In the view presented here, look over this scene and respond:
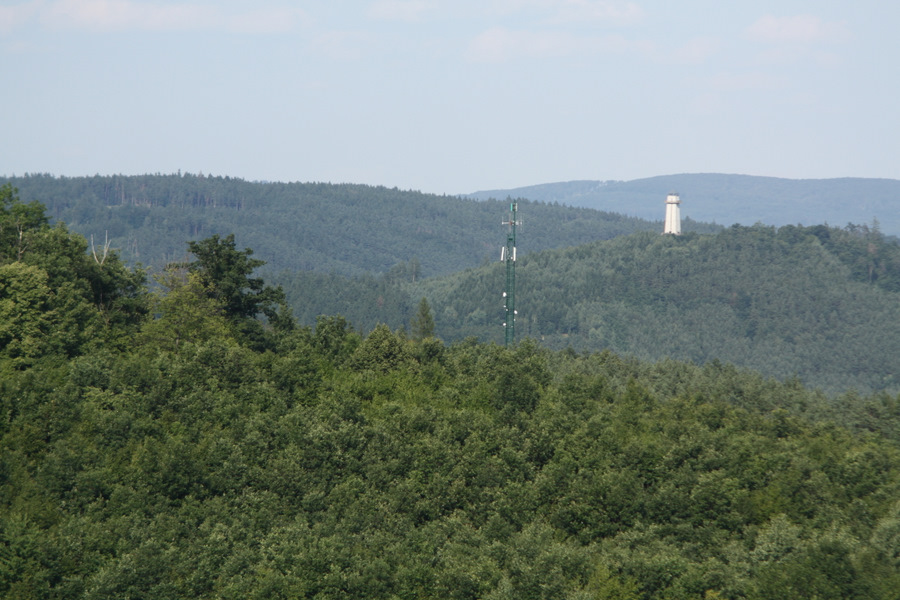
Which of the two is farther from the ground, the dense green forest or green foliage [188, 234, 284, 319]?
green foliage [188, 234, 284, 319]

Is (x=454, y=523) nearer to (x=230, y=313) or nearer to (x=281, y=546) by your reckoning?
(x=281, y=546)

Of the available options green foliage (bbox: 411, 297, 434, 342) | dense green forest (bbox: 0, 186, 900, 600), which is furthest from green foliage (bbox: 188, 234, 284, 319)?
green foliage (bbox: 411, 297, 434, 342)

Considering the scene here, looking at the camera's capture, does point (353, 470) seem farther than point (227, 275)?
No

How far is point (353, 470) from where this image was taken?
5769 centimetres

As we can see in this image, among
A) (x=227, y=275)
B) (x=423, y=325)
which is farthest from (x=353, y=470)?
(x=423, y=325)

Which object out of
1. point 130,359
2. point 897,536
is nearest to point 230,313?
point 130,359

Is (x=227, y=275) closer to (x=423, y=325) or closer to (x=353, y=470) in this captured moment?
(x=353, y=470)

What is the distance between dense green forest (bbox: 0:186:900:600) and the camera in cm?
4634

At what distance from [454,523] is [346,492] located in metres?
5.71

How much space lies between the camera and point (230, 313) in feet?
250

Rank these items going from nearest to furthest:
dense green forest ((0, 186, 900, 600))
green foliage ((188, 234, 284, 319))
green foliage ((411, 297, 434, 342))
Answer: dense green forest ((0, 186, 900, 600)) < green foliage ((188, 234, 284, 319)) < green foliage ((411, 297, 434, 342))

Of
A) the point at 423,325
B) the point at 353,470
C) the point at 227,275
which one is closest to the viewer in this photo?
the point at 353,470

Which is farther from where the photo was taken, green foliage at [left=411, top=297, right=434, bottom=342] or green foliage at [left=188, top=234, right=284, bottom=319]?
green foliage at [left=411, top=297, right=434, bottom=342]

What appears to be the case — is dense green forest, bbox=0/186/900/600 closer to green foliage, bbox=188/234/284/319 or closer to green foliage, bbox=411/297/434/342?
green foliage, bbox=188/234/284/319
